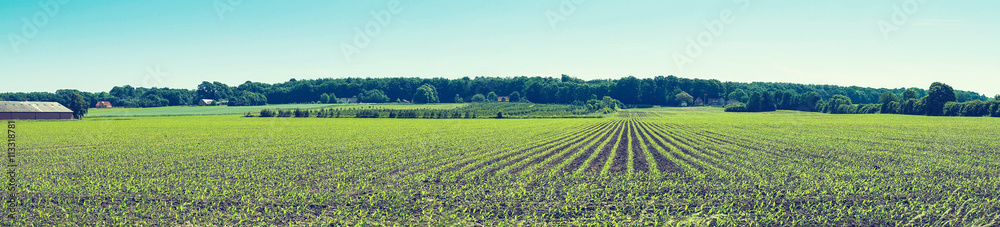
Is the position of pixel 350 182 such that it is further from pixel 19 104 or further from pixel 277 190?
pixel 19 104

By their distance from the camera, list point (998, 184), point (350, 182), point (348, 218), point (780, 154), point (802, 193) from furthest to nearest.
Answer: point (780, 154)
point (350, 182)
point (998, 184)
point (802, 193)
point (348, 218)

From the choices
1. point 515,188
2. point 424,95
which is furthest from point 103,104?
point 515,188

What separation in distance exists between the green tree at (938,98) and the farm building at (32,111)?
162599 mm

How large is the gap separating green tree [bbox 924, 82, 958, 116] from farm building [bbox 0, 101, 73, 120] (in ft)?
533

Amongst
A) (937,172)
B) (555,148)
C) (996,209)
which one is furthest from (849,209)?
(555,148)

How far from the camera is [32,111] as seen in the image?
89188 millimetres

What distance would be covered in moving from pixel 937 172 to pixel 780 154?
7.26 meters

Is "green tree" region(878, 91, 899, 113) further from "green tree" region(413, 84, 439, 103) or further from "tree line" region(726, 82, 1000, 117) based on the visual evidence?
"green tree" region(413, 84, 439, 103)

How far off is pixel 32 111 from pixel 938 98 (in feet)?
546

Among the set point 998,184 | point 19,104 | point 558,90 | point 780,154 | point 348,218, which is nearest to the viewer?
point 348,218

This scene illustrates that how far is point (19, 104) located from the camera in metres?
89.2

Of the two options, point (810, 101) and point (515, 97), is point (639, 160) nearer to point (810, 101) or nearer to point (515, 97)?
point (810, 101)

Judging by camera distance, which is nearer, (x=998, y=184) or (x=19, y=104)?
(x=998, y=184)

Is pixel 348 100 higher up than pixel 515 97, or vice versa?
pixel 515 97
